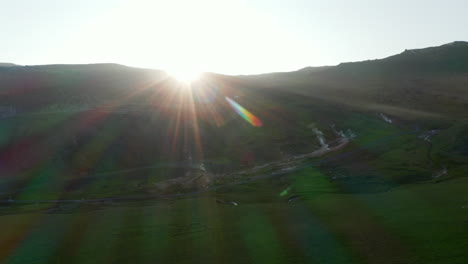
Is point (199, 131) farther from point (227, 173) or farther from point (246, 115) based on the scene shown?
point (227, 173)

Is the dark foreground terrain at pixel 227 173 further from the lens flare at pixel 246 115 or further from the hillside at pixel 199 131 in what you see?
the lens flare at pixel 246 115

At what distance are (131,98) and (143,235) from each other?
428 feet

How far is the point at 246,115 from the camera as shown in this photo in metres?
148

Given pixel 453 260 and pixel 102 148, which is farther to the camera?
pixel 102 148

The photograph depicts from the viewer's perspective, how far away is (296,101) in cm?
16562

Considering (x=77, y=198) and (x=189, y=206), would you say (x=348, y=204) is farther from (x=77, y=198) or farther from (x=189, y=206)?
(x=77, y=198)

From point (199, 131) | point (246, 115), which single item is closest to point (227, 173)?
point (199, 131)

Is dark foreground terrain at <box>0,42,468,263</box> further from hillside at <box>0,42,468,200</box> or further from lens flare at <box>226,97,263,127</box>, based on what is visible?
lens flare at <box>226,97,263,127</box>

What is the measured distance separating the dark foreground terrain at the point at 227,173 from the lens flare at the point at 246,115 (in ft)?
8.09

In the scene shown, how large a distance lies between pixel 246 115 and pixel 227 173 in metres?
56.3

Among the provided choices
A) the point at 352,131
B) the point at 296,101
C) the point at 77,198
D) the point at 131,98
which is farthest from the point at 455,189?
the point at 131,98

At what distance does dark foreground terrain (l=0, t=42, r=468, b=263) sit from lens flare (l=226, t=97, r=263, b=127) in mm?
2464

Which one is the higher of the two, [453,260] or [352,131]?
[453,260]

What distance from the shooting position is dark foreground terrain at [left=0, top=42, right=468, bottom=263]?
31.1 m
